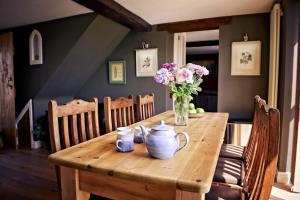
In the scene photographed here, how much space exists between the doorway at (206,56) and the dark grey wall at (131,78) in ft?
3.32

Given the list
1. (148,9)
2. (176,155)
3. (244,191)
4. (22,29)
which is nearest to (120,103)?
(176,155)

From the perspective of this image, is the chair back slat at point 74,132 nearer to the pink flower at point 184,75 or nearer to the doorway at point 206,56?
the pink flower at point 184,75

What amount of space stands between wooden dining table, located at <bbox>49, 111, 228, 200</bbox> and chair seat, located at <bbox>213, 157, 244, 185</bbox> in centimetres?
41

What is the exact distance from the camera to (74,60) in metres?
3.58

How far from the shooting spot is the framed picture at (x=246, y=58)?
10.3ft

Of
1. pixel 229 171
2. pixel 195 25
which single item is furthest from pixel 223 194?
pixel 195 25

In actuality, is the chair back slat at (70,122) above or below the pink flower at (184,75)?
below

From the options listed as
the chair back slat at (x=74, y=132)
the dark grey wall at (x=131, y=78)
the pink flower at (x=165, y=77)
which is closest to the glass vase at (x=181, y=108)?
the pink flower at (x=165, y=77)

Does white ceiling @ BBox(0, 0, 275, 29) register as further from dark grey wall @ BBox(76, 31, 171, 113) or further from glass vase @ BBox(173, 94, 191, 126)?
glass vase @ BBox(173, 94, 191, 126)

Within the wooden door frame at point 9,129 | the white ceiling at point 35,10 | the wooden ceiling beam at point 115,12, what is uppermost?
the white ceiling at point 35,10

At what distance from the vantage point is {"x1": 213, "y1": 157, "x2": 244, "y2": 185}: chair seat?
1418mm

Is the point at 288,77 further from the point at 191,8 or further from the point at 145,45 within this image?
the point at 145,45

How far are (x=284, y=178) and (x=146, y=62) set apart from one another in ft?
8.61

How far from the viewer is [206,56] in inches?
286
